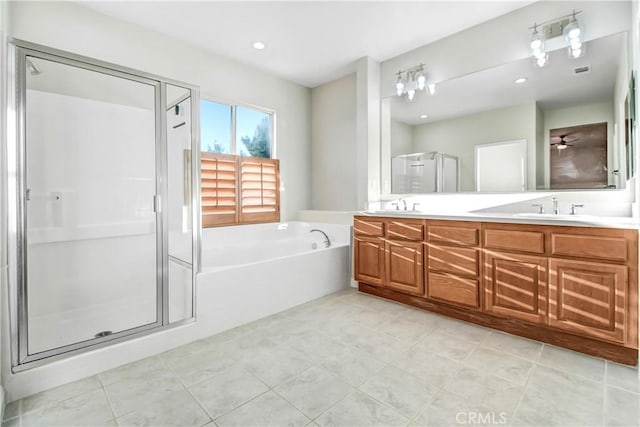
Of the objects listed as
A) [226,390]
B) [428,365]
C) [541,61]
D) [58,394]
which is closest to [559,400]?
[428,365]

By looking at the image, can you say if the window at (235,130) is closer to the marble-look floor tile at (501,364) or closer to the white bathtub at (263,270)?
the white bathtub at (263,270)

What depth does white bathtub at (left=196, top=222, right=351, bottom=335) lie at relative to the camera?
7.95ft

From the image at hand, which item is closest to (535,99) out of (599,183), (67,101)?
(599,183)

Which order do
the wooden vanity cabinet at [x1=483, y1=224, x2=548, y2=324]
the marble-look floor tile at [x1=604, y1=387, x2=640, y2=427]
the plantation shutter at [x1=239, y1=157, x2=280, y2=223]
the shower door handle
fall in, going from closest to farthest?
1. the marble-look floor tile at [x1=604, y1=387, x2=640, y2=427]
2. the wooden vanity cabinet at [x1=483, y1=224, x2=548, y2=324]
3. the shower door handle
4. the plantation shutter at [x1=239, y1=157, x2=280, y2=223]

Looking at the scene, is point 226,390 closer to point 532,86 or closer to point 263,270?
point 263,270

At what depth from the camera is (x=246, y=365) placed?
1941 mm

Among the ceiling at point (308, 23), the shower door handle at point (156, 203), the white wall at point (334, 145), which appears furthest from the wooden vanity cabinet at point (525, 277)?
the shower door handle at point (156, 203)

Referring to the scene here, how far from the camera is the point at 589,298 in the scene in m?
1.98

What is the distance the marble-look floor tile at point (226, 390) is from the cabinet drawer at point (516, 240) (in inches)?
75.6

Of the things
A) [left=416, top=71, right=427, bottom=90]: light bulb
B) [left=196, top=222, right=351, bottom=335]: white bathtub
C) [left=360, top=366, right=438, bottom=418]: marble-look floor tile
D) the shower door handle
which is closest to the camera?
[left=360, top=366, right=438, bottom=418]: marble-look floor tile

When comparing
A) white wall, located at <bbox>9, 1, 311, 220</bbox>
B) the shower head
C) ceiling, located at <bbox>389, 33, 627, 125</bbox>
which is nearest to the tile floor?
the shower head

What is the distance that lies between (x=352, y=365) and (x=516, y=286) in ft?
4.45

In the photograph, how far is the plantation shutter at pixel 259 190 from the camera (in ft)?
12.3

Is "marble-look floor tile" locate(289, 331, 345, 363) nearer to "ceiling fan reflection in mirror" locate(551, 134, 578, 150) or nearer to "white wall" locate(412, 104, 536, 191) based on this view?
"white wall" locate(412, 104, 536, 191)
